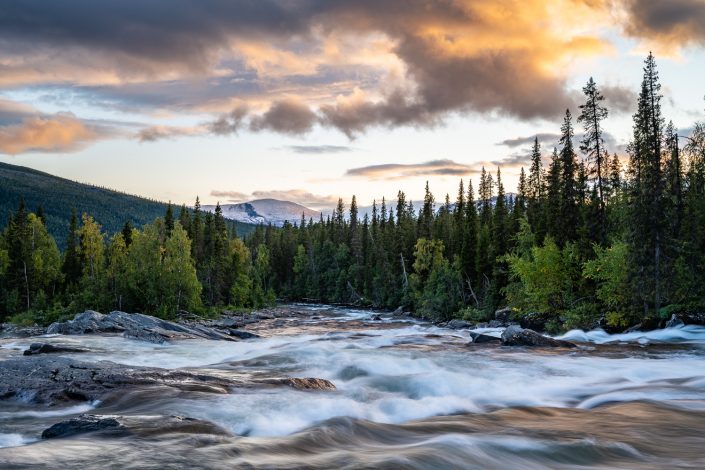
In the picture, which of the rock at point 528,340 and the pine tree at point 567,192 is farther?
the pine tree at point 567,192

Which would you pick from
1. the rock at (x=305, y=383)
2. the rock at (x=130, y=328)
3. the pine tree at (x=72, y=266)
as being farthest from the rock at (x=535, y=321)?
the pine tree at (x=72, y=266)

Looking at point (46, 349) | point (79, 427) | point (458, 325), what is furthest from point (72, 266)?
point (79, 427)

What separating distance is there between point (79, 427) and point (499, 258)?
4445 cm

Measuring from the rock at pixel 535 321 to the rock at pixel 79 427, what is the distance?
34667mm

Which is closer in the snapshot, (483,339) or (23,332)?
(483,339)

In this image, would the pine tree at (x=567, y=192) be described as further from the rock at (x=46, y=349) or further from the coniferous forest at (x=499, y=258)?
the rock at (x=46, y=349)

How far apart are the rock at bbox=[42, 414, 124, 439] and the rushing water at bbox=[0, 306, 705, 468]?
0.34 metres

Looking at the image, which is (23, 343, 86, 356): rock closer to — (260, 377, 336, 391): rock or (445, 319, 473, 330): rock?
(260, 377, 336, 391): rock

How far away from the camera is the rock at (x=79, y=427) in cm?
937

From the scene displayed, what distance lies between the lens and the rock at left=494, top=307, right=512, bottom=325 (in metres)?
48.1

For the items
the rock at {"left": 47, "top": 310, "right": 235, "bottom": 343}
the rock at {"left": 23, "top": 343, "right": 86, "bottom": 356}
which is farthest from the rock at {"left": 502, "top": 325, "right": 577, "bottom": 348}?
the rock at {"left": 23, "top": 343, "right": 86, "bottom": 356}

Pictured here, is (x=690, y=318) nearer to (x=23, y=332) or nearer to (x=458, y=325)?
(x=458, y=325)

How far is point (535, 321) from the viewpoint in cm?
4053

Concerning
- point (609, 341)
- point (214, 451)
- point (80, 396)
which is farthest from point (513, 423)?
point (609, 341)
